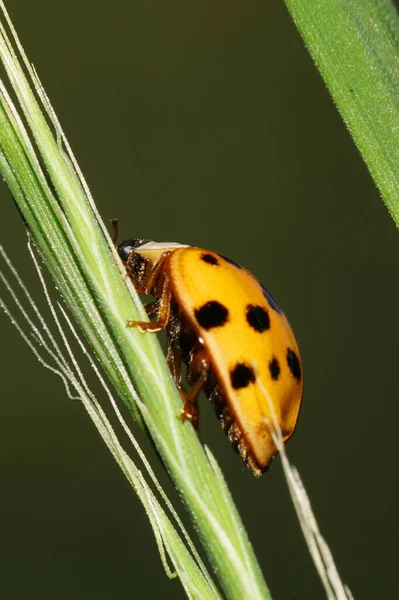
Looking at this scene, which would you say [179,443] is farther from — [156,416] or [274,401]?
[274,401]

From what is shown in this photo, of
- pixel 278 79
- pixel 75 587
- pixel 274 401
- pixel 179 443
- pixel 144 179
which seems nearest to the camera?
pixel 179 443

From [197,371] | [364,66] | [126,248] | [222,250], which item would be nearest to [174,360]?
[197,371]

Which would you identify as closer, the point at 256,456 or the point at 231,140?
the point at 256,456

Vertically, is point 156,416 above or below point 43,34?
below

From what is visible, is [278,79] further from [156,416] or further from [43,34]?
[156,416]

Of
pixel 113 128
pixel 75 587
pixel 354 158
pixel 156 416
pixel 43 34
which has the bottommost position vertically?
pixel 75 587

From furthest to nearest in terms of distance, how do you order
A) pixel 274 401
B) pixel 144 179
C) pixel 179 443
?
pixel 144 179
pixel 274 401
pixel 179 443

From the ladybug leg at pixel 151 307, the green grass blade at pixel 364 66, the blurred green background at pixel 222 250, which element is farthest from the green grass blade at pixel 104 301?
the blurred green background at pixel 222 250

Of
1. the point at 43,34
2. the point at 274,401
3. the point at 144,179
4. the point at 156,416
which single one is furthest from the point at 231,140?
the point at 156,416
